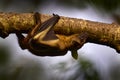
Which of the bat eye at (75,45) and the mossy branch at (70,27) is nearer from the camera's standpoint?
the mossy branch at (70,27)

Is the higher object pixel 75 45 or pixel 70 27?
pixel 70 27

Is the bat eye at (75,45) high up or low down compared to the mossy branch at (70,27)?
down

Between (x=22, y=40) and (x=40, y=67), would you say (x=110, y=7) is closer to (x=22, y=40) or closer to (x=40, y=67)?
(x=22, y=40)

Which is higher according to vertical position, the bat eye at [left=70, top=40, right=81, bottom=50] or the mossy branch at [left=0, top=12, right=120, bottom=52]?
the mossy branch at [left=0, top=12, right=120, bottom=52]

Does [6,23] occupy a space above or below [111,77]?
above

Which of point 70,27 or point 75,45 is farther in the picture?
point 75,45

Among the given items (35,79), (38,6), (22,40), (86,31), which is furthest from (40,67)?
(86,31)

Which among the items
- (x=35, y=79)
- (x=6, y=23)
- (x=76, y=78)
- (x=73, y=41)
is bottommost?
(x=35, y=79)

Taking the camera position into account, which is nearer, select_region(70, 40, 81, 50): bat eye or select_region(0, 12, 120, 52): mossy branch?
select_region(0, 12, 120, 52): mossy branch
